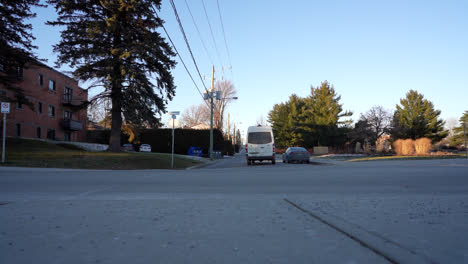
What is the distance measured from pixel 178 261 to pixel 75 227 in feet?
5.82

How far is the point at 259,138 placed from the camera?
931 inches

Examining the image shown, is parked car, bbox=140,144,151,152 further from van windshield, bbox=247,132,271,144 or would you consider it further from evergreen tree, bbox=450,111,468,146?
evergreen tree, bbox=450,111,468,146

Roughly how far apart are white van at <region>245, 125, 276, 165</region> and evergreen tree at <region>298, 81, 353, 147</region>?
116 ft

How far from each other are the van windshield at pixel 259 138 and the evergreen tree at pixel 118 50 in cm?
757

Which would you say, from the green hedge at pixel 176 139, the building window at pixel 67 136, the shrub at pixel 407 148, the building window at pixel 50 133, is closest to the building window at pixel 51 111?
the building window at pixel 50 133

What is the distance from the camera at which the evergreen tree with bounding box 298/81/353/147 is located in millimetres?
57031

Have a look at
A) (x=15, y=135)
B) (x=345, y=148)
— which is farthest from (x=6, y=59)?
(x=345, y=148)

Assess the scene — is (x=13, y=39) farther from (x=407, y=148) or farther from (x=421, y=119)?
(x=421, y=119)

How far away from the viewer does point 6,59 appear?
75.1 ft

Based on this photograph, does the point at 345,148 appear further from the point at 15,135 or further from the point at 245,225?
the point at 245,225

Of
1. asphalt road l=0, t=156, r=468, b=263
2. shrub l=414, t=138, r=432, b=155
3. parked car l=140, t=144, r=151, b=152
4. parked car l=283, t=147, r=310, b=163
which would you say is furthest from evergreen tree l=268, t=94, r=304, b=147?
asphalt road l=0, t=156, r=468, b=263

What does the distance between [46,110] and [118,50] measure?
1970cm

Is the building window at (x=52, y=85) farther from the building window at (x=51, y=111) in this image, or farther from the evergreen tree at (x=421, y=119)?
the evergreen tree at (x=421, y=119)

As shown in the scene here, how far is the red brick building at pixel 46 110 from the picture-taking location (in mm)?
30984
